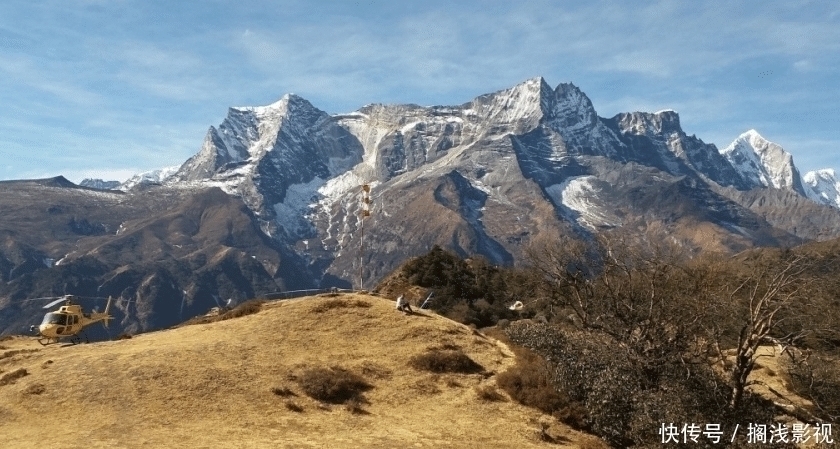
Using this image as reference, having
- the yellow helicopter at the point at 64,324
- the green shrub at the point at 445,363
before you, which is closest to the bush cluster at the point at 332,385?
the green shrub at the point at 445,363

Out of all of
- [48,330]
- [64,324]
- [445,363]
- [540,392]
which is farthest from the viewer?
[64,324]

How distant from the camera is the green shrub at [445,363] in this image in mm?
39125

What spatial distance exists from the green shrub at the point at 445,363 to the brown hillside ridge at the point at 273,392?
0.76 feet

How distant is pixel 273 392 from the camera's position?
33.9 metres

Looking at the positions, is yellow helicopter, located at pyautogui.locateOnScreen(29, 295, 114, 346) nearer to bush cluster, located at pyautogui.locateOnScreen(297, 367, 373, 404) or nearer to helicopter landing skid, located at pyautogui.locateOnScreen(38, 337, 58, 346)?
Result: helicopter landing skid, located at pyautogui.locateOnScreen(38, 337, 58, 346)

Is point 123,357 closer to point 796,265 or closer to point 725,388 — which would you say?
point 725,388

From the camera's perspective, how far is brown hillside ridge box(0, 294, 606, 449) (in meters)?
28.8

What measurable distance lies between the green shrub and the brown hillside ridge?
232 millimetres

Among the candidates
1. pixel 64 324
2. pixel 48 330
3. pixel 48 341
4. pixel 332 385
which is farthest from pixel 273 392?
pixel 48 341

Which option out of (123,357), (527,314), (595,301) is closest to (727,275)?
(595,301)

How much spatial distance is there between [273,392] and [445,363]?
35.7ft

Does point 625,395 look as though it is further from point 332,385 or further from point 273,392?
point 273,392

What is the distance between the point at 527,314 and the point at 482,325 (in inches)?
321

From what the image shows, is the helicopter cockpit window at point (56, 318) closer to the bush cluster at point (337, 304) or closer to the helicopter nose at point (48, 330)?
the helicopter nose at point (48, 330)
